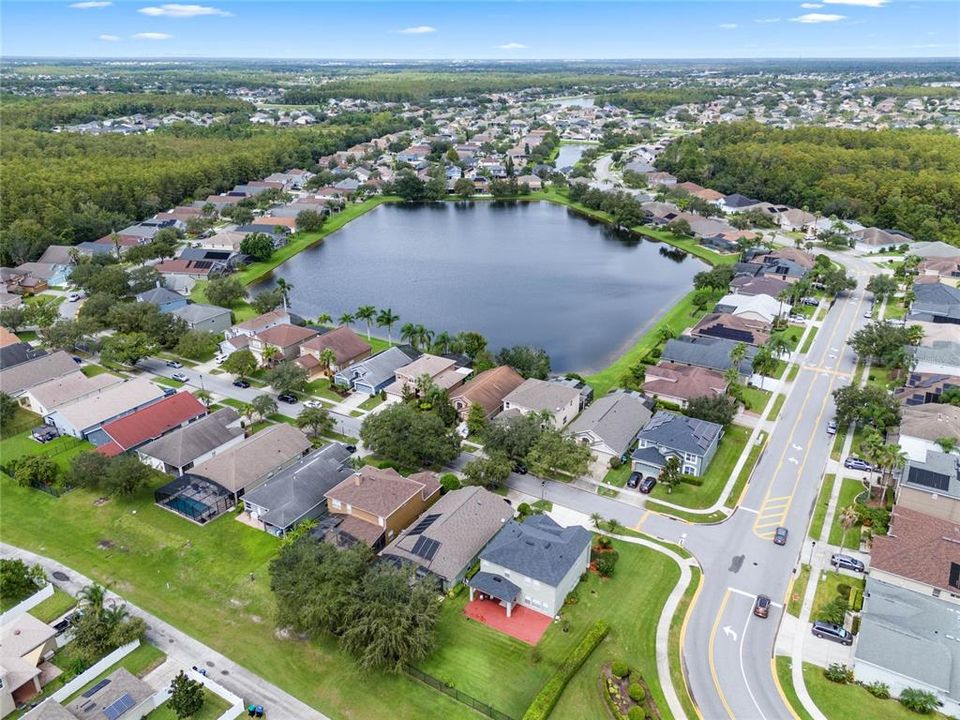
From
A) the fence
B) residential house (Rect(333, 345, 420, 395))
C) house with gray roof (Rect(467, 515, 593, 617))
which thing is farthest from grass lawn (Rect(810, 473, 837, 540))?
residential house (Rect(333, 345, 420, 395))

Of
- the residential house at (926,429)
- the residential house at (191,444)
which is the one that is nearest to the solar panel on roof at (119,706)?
the residential house at (191,444)

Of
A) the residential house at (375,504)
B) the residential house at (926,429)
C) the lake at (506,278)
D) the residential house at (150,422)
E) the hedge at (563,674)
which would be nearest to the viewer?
the hedge at (563,674)

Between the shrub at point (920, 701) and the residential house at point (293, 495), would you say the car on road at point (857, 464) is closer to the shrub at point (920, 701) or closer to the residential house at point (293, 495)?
the shrub at point (920, 701)

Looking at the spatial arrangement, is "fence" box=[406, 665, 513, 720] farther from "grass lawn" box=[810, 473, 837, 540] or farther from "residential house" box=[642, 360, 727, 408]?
"residential house" box=[642, 360, 727, 408]

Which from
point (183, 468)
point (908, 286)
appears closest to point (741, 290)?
point (908, 286)

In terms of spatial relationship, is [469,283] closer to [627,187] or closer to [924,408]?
[924,408]

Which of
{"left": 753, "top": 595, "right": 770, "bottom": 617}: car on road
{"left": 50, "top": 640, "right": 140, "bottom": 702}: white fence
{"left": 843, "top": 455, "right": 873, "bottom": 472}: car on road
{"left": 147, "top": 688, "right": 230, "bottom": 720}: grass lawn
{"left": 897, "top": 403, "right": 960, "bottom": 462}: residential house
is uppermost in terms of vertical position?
{"left": 897, "top": 403, "right": 960, "bottom": 462}: residential house

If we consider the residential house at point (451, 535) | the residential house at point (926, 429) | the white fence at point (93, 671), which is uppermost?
the residential house at point (926, 429)

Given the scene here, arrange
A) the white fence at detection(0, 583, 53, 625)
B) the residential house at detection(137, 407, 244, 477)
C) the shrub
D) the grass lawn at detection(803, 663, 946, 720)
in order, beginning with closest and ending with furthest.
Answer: the shrub < the grass lawn at detection(803, 663, 946, 720) < the white fence at detection(0, 583, 53, 625) < the residential house at detection(137, 407, 244, 477)
